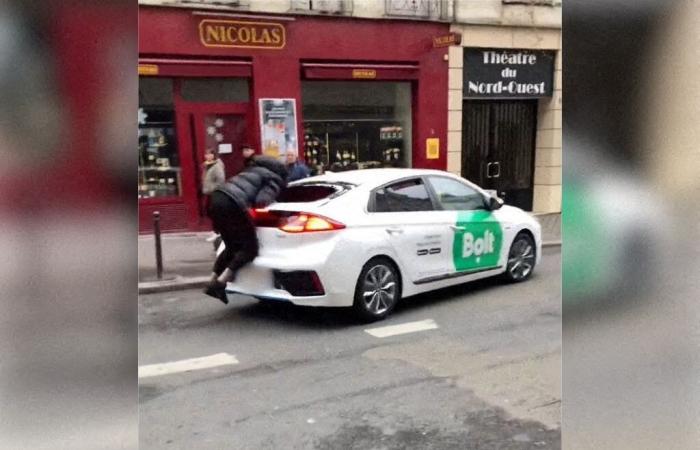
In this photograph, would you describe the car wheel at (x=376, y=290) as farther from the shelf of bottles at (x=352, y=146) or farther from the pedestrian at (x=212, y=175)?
the shelf of bottles at (x=352, y=146)

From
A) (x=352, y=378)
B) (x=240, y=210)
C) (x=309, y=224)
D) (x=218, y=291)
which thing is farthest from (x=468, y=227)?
(x=352, y=378)

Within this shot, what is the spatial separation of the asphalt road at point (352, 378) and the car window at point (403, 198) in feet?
3.61

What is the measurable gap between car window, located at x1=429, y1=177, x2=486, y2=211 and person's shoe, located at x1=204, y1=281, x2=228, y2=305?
2.49 metres

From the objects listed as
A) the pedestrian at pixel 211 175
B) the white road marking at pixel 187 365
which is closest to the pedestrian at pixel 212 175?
the pedestrian at pixel 211 175

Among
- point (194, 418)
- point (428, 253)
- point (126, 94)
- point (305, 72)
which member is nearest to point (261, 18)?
point (305, 72)

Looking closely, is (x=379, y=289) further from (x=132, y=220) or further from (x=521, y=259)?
(x=132, y=220)

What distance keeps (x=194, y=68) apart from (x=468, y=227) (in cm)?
634

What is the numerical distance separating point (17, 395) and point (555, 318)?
5.81 meters

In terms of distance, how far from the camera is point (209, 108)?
12039mm

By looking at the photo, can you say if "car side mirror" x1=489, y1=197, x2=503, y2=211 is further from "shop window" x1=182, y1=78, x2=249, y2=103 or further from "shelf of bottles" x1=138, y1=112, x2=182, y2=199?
"shelf of bottles" x1=138, y1=112, x2=182, y2=199

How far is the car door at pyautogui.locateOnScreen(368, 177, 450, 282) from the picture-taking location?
680cm

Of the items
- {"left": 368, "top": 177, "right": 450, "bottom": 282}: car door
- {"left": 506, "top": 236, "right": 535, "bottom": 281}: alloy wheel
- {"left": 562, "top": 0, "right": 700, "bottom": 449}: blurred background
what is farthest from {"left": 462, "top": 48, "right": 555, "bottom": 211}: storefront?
{"left": 562, "top": 0, "right": 700, "bottom": 449}: blurred background

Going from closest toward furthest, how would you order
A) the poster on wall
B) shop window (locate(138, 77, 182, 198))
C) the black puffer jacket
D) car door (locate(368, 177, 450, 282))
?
car door (locate(368, 177, 450, 282)) < the black puffer jacket < shop window (locate(138, 77, 182, 198)) < the poster on wall

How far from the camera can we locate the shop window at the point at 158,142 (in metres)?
11.6
